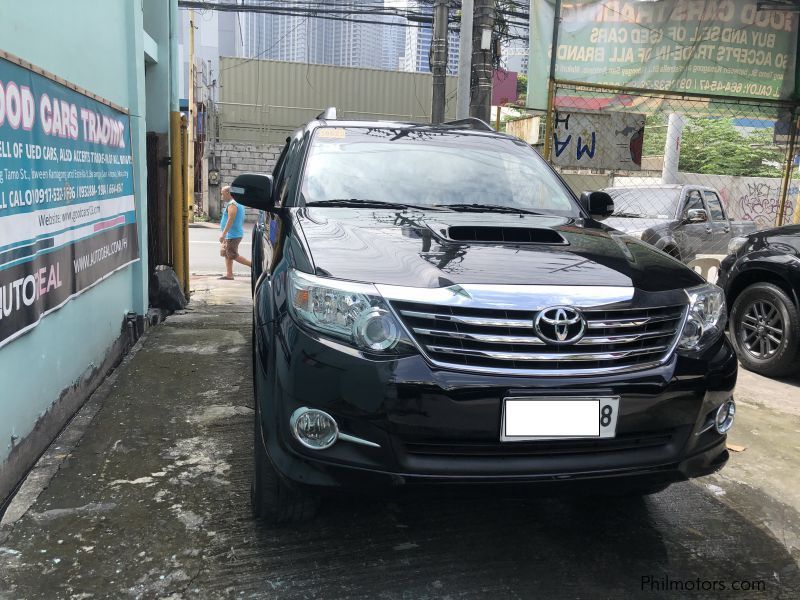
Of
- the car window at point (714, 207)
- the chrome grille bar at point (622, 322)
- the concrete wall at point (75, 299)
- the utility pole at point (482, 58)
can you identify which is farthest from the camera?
the car window at point (714, 207)

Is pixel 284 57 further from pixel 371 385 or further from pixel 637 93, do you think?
pixel 371 385

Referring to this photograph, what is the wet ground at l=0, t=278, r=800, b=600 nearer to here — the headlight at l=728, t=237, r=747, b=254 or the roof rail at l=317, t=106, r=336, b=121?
the roof rail at l=317, t=106, r=336, b=121

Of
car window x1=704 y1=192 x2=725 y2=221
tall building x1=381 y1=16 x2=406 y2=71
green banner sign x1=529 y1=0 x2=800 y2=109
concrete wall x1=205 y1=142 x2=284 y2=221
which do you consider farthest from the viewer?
concrete wall x1=205 y1=142 x2=284 y2=221

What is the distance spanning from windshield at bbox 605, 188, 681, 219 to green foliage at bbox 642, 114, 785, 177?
15.3 metres

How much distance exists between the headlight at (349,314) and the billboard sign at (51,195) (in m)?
1.45

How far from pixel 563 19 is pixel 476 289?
221 inches

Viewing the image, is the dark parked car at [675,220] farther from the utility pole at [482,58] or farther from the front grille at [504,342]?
the front grille at [504,342]

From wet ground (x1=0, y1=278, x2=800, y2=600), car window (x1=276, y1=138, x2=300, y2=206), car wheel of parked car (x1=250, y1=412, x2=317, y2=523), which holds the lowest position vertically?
wet ground (x1=0, y1=278, x2=800, y2=600)

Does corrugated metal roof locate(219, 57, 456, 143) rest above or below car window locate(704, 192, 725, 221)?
above

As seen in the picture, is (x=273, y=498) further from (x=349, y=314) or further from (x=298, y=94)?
(x=298, y=94)

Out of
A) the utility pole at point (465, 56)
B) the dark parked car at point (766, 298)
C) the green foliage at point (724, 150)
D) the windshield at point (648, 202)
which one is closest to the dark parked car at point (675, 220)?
Answer: the windshield at point (648, 202)

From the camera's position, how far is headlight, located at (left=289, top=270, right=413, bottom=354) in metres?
2.10

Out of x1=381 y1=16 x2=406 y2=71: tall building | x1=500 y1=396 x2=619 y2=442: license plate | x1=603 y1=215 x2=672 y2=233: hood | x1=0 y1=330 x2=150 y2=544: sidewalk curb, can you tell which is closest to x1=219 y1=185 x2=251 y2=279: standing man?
x1=603 y1=215 x2=672 y2=233: hood

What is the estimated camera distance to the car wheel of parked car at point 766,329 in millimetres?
5012
